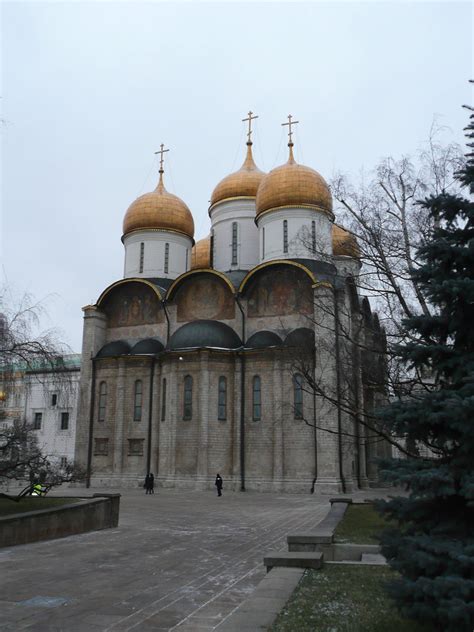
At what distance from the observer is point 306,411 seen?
2541cm

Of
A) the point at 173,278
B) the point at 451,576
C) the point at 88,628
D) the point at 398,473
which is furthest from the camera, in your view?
the point at 173,278

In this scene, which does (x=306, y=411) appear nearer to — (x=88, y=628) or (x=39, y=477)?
(x=39, y=477)

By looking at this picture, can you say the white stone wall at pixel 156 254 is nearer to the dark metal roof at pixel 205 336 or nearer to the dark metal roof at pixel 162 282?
the dark metal roof at pixel 162 282

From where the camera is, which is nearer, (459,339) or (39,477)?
(459,339)

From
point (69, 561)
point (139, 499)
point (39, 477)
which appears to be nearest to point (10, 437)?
point (39, 477)

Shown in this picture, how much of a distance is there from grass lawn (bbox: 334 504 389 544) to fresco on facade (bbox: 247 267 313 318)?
13.7 meters

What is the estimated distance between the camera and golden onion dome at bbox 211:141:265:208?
33.3 metres

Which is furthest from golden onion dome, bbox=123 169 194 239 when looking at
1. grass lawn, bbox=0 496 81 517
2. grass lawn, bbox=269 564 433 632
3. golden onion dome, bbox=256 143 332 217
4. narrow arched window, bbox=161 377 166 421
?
grass lawn, bbox=269 564 433 632

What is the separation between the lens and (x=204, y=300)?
29.1m

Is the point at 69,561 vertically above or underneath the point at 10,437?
underneath

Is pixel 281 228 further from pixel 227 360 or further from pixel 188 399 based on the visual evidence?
pixel 188 399

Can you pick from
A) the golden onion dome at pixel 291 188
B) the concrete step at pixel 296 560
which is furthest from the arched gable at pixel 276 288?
the concrete step at pixel 296 560

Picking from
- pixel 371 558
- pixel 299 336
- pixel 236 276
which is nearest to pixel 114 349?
pixel 236 276

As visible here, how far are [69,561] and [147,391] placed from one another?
63.4 feet
